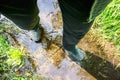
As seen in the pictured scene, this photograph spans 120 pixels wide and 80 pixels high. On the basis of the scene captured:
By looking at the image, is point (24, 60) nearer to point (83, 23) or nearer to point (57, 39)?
point (57, 39)

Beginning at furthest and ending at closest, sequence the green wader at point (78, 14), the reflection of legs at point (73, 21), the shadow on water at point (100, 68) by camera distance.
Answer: the shadow on water at point (100, 68) < the reflection of legs at point (73, 21) < the green wader at point (78, 14)

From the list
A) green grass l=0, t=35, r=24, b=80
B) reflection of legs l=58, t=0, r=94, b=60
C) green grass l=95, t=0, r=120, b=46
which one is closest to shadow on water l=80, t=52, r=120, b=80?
green grass l=95, t=0, r=120, b=46

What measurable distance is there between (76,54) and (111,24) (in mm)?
385

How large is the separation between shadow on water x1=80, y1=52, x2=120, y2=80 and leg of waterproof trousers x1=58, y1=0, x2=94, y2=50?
37cm

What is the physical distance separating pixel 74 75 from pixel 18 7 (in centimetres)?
70

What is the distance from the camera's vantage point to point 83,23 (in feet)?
4.03

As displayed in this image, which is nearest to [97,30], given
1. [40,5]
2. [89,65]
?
[89,65]

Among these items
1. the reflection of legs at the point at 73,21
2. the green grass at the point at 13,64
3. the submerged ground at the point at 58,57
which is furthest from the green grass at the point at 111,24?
the green grass at the point at 13,64

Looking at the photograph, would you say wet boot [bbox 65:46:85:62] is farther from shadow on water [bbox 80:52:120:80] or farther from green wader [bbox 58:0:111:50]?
green wader [bbox 58:0:111:50]

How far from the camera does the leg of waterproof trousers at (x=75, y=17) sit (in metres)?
1.09

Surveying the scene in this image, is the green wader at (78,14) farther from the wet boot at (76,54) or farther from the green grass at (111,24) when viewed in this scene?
the green grass at (111,24)

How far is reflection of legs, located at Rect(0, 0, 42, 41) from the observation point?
1200 millimetres

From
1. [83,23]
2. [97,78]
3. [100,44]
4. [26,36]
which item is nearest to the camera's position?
[83,23]

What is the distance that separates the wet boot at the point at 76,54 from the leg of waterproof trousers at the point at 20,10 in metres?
0.38
